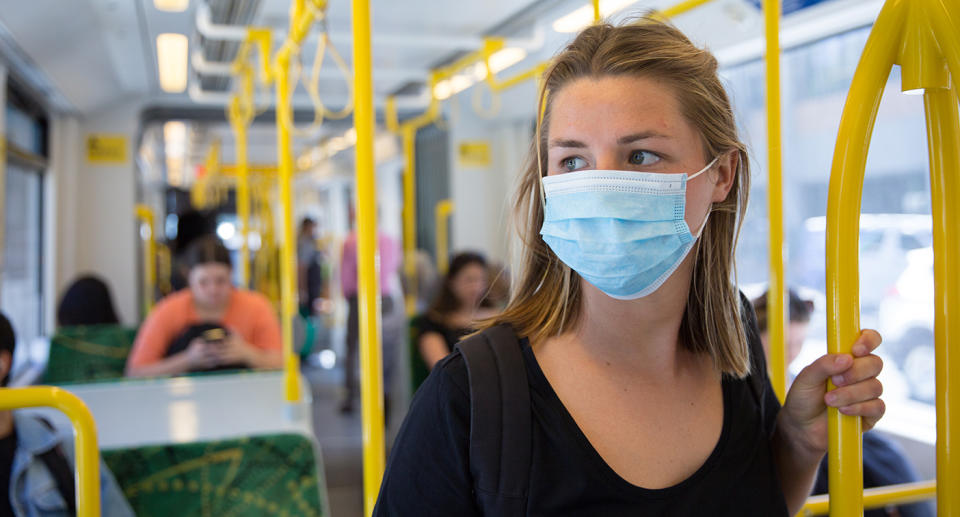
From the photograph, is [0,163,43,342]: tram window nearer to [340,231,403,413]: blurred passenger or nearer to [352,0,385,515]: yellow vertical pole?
[340,231,403,413]: blurred passenger

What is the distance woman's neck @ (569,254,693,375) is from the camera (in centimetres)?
103

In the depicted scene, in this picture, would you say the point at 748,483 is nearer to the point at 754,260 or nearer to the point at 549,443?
the point at 549,443

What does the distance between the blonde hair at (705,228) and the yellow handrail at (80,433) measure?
643 mm

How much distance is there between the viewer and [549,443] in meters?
0.91

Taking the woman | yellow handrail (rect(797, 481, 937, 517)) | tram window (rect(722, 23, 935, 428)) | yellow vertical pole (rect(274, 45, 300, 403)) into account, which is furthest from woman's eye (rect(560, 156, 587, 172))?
tram window (rect(722, 23, 935, 428))

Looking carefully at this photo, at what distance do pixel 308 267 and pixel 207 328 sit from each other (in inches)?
246

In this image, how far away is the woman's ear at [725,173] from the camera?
1.05 m

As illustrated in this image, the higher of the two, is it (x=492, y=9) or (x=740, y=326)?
(x=492, y=9)

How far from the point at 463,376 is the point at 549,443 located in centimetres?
13

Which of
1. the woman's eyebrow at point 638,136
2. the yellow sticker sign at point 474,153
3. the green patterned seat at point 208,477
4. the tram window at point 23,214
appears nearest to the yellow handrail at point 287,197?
the green patterned seat at point 208,477

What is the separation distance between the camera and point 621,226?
96 cm

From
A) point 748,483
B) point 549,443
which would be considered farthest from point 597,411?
point 748,483

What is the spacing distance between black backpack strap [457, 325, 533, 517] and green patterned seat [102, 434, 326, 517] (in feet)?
3.62

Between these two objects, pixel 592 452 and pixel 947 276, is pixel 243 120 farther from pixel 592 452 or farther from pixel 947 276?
pixel 947 276
